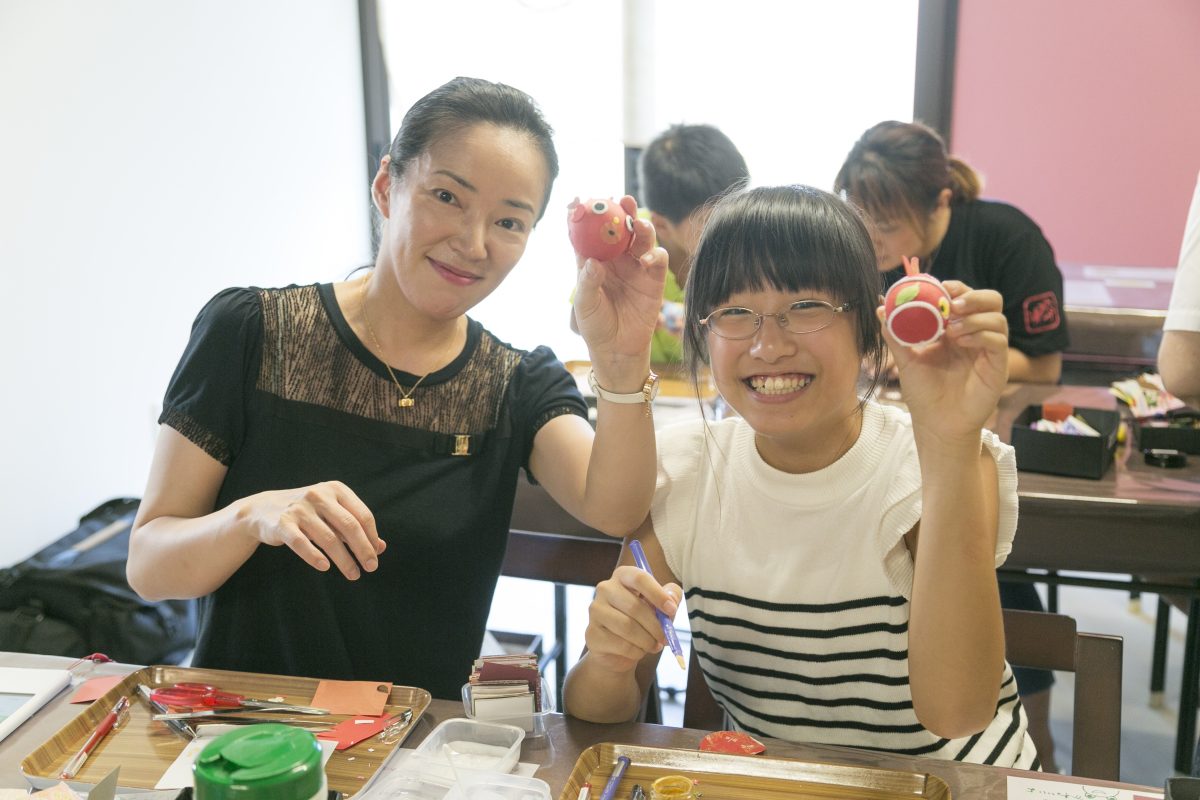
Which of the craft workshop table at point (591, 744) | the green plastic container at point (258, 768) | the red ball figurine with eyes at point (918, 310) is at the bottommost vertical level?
the craft workshop table at point (591, 744)

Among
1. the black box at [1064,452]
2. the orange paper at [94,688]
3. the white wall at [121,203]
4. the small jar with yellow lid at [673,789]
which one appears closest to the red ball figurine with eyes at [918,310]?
the small jar with yellow lid at [673,789]

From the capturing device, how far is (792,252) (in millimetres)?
1188

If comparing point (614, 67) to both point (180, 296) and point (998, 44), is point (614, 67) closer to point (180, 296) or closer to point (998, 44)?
point (998, 44)

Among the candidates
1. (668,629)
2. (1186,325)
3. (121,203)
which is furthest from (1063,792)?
(121,203)

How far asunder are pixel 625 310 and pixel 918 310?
0.42 m

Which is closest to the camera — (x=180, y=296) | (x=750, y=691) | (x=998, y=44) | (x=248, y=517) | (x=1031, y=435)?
(x=248, y=517)

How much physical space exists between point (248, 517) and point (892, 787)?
756 mm

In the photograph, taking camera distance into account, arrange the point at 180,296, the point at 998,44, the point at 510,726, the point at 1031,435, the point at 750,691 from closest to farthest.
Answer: the point at 510,726
the point at 750,691
the point at 1031,435
the point at 180,296
the point at 998,44

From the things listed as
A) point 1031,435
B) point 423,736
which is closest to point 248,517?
point 423,736

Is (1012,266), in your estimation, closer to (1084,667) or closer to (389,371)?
(1084,667)

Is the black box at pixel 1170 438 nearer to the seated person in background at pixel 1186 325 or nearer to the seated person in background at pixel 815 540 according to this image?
the seated person in background at pixel 1186 325

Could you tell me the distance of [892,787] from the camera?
971 mm

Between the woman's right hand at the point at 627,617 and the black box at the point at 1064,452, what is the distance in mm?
1164

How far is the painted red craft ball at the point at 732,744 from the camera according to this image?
1023mm
